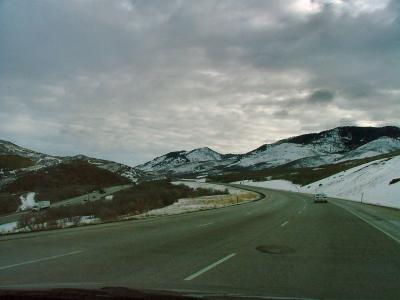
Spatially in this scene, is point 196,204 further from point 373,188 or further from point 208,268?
point 208,268

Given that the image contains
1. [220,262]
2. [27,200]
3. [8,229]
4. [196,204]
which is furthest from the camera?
[27,200]

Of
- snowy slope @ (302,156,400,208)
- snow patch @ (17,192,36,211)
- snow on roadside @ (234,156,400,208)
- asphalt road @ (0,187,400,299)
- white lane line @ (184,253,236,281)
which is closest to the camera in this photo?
asphalt road @ (0,187,400,299)

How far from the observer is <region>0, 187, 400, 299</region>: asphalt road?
8664 mm

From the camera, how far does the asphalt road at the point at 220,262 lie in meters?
8.66

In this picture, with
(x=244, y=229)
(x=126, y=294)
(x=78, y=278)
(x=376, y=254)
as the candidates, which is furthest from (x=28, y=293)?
(x=244, y=229)

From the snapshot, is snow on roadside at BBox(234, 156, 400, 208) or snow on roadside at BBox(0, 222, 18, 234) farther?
snow on roadside at BBox(234, 156, 400, 208)

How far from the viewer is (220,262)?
1175 cm

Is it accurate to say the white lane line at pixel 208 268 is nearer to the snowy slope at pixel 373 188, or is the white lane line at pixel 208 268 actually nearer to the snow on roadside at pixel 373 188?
the snow on roadside at pixel 373 188

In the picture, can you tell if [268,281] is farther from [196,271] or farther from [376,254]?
[376,254]

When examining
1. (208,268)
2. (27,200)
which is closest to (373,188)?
(208,268)

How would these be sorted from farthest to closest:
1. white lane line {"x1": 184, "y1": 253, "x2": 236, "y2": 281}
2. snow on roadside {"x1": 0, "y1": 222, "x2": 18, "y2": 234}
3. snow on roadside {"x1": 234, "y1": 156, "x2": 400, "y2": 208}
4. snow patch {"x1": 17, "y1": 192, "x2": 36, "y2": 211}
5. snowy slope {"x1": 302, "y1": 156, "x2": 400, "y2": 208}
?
snow patch {"x1": 17, "y1": 192, "x2": 36, "y2": 211}
snowy slope {"x1": 302, "y1": 156, "x2": 400, "y2": 208}
snow on roadside {"x1": 234, "y1": 156, "x2": 400, "y2": 208}
snow on roadside {"x1": 0, "y1": 222, "x2": 18, "y2": 234}
white lane line {"x1": 184, "y1": 253, "x2": 236, "y2": 281}

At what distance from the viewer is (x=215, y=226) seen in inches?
870

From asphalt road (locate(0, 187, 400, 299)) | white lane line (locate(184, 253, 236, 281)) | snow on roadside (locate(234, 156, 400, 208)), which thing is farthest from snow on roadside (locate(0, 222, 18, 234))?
snow on roadside (locate(234, 156, 400, 208))

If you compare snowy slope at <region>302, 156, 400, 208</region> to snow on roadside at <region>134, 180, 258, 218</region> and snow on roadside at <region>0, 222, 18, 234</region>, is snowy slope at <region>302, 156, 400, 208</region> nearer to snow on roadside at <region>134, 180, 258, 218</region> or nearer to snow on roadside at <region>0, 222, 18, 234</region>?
snow on roadside at <region>134, 180, 258, 218</region>
